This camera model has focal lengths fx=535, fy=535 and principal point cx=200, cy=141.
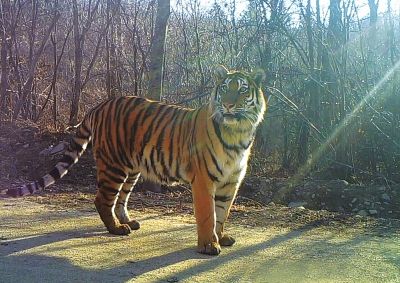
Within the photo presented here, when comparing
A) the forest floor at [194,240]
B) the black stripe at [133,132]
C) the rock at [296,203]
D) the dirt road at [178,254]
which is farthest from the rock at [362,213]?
the black stripe at [133,132]

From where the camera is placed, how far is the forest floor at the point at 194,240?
4.44 metres

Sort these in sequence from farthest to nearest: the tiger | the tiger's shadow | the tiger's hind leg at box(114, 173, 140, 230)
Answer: the tiger's hind leg at box(114, 173, 140, 230)
the tiger
the tiger's shadow

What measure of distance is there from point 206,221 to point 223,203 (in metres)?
0.54

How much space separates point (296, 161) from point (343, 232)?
490 centimetres

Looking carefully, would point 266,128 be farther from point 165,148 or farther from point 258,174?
point 165,148

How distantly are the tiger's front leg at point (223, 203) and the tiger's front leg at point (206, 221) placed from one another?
1.16 feet

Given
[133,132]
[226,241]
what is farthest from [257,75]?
[226,241]

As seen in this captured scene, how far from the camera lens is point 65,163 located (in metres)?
6.11

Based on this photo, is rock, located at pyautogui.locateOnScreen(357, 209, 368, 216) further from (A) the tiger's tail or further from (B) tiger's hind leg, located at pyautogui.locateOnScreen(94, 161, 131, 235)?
(A) the tiger's tail

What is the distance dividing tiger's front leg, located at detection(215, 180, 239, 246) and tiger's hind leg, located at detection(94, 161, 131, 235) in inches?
40.9

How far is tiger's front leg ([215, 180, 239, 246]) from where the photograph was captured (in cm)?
540

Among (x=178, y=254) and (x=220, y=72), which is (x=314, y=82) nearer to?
(x=220, y=72)

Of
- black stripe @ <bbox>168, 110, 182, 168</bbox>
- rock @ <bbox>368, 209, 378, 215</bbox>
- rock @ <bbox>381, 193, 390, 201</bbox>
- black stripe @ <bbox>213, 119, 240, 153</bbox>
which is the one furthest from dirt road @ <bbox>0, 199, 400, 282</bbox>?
rock @ <bbox>381, 193, 390, 201</bbox>

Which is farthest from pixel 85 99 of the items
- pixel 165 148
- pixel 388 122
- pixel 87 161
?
pixel 165 148
